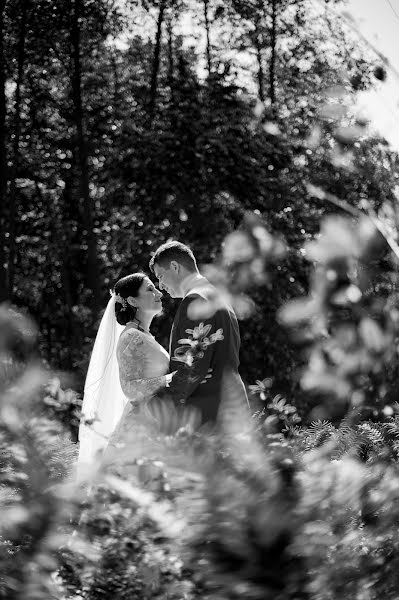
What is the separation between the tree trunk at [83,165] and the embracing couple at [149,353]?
8316 millimetres

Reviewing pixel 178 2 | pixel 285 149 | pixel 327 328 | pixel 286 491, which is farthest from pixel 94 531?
pixel 178 2

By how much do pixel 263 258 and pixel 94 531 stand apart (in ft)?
1.94

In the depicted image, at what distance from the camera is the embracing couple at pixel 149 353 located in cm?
388

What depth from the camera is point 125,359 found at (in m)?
4.64

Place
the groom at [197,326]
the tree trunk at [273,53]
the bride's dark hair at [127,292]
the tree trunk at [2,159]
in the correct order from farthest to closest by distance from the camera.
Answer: the tree trunk at [273,53]
the tree trunk at [2,159]
the bride's dark hair at [127,292]
the groom at [197,326]

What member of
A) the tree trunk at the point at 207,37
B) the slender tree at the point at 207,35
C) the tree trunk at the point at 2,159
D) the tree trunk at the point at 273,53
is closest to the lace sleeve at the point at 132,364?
the tree trunk at the point at 2,159

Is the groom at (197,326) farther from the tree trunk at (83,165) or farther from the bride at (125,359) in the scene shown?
the tree trunk at (83,165)

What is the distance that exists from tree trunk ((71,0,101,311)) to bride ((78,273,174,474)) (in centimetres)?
827

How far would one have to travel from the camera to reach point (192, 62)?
17.9 m

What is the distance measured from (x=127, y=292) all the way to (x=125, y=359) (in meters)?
0.34

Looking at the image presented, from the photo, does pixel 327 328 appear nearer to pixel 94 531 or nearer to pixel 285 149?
pixel 94 531

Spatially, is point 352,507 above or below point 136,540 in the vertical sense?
above

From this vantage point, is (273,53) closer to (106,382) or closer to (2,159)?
(2,159)

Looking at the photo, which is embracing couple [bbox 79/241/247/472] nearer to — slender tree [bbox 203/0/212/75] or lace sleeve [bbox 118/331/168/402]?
lace sleeve [bbox 118/331/168/402]
